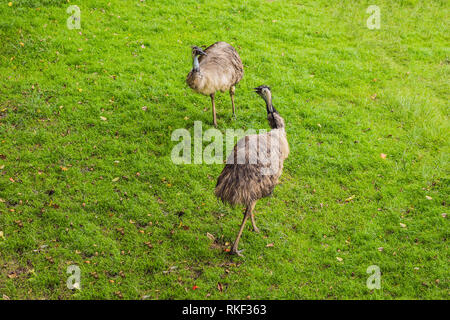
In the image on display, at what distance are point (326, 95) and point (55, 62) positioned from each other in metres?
8.18

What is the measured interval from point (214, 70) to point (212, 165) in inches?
91.4

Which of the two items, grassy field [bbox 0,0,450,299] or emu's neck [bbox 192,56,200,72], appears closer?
grassy field [bbox 0,0,450,299]

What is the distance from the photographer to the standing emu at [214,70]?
9.54 m

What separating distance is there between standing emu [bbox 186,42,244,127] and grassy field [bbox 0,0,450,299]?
44.5 inches

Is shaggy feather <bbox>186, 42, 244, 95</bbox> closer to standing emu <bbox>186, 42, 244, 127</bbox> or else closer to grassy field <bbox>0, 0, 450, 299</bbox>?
standing emu <bbox>186, 42, 244, 127</bbox>

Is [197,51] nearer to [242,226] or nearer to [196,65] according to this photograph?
[196,65]

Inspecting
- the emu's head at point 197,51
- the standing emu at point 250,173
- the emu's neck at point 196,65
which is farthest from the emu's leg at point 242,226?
the emu's head at point 197,51

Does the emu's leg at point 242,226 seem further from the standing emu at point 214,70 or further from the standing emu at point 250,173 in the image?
the standing emu at point 214,70

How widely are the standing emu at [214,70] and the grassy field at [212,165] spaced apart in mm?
1130

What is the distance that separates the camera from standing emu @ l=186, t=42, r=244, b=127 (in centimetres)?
954

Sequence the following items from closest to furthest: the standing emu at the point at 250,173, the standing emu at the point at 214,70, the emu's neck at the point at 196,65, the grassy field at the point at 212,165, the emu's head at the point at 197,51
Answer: the standing emu at the point at 250,173 < the grassy field at the point at 212,165 < the emu's neck at the point at 196,65 < the standing emu at the point at 214,70 < the emu's head at the point at 197,51

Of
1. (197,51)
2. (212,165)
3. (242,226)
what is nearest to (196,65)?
(197,51)

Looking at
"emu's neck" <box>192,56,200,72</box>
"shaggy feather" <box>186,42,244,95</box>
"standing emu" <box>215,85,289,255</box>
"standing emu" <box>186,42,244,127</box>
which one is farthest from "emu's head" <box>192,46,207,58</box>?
"standing emu" <box>215,85,289,255</box>
